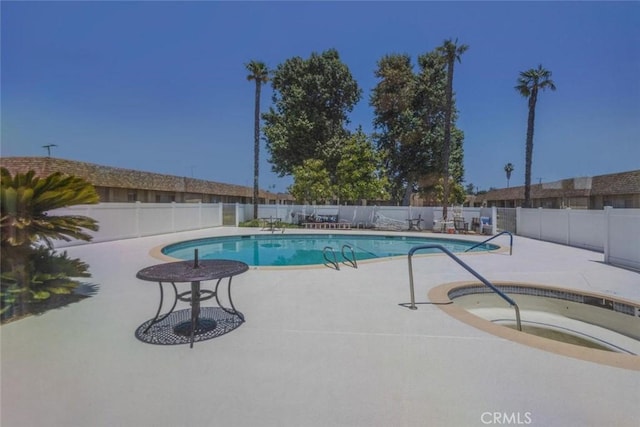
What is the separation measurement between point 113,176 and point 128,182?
1.11m

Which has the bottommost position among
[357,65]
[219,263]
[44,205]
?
[219,263]

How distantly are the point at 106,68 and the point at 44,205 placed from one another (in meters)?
10.9

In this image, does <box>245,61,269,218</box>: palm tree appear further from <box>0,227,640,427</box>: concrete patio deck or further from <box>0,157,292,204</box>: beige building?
<box>0,227,640,427</box>: concrete patio deck

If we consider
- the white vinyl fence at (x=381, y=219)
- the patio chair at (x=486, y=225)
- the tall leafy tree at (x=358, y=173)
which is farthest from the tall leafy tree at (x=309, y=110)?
the patio chair at (x=486, y=225)

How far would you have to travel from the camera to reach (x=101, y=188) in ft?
63.5

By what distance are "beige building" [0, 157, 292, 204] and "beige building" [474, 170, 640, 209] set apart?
30006mm

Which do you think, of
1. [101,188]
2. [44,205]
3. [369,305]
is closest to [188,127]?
[101,188]

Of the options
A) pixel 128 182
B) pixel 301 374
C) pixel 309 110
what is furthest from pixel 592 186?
pixel 128 182

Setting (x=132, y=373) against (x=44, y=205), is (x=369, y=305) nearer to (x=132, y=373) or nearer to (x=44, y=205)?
(x=132, y=373)

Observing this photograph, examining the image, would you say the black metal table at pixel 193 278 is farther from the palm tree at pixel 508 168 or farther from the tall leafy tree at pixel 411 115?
the palm tree at pixel 508 168

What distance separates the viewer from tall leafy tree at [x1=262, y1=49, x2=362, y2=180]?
22.5 m

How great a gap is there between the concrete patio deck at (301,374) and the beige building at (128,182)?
41.1 ft

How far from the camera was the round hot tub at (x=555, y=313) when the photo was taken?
4.40 meters

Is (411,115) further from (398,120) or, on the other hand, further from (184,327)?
(184,327)
